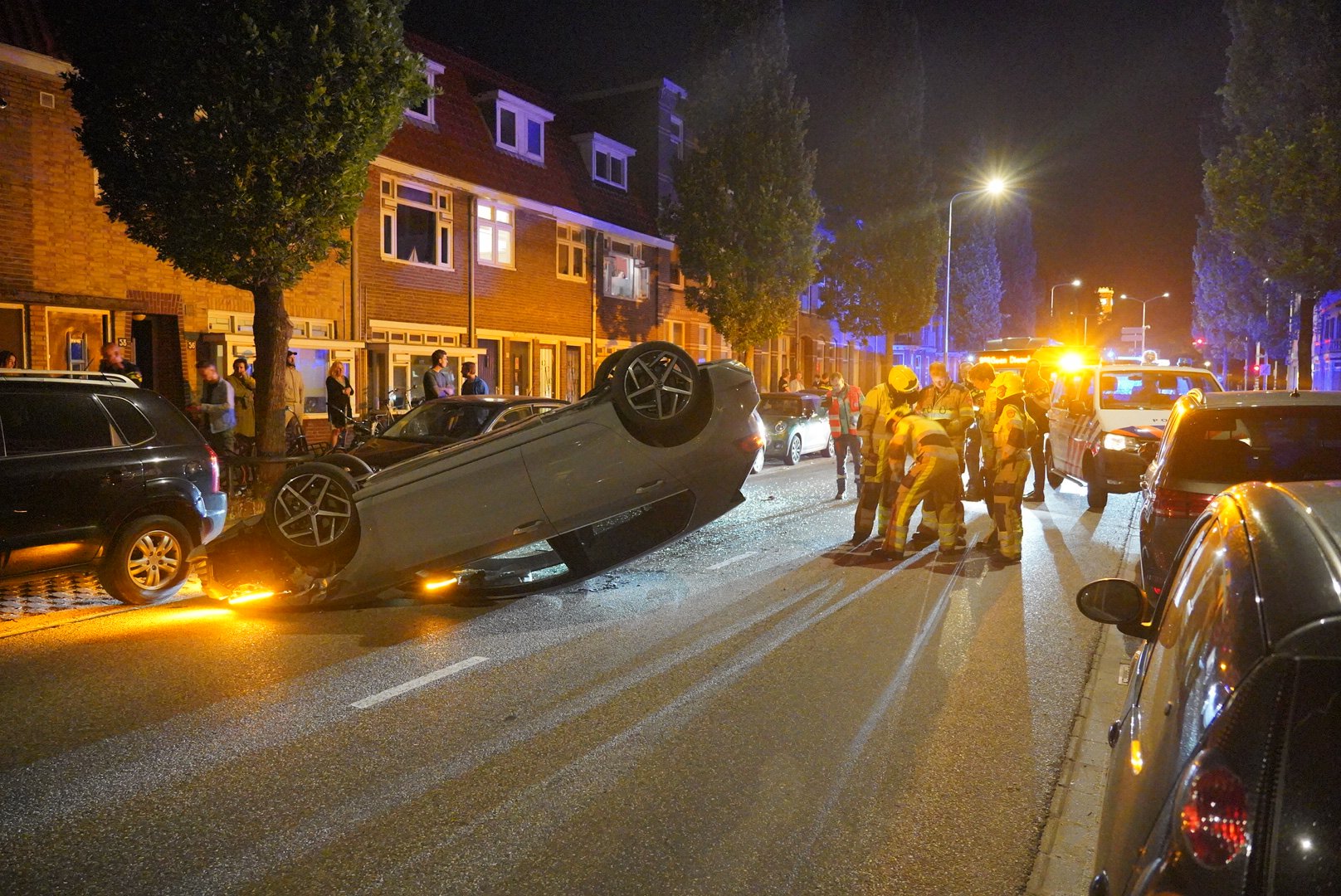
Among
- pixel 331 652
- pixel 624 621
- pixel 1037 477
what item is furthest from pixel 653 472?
pixel 1037 477

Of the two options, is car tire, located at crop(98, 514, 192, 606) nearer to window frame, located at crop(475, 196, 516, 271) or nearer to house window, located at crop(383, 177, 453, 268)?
house window, located at crop(383, 177, 453, 268)

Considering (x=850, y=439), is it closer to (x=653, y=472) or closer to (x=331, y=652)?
(x=653, y=472)

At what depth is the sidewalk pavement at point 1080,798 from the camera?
3232 millimetres

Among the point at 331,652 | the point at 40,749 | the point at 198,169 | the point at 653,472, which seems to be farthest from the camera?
the point at 198,169

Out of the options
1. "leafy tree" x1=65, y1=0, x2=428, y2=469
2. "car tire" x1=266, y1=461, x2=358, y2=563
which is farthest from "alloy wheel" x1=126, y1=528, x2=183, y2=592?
"leafy tree" x1=65, y1=0, x2=428, y2=469

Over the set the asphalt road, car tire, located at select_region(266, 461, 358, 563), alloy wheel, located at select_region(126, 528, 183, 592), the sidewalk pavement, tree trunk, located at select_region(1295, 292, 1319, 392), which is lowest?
the sidewalk pavement

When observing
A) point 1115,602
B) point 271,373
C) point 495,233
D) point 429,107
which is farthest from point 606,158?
point 1115,602

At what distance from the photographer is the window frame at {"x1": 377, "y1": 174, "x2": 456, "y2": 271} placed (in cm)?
1983

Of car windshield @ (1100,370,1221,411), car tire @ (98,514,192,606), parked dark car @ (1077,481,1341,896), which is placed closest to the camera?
parked dark car @ (1077,481,1341,896)

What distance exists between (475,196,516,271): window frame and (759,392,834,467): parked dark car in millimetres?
7626

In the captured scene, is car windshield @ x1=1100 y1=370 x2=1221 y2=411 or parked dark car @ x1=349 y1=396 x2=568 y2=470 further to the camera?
car windshield @ x1=1100 y1=370 x2=1221 y2=411

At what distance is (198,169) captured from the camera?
36.4 feet

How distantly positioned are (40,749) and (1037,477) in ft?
40.7

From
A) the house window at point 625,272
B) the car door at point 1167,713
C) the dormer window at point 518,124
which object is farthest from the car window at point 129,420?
the house window at point 625,272
